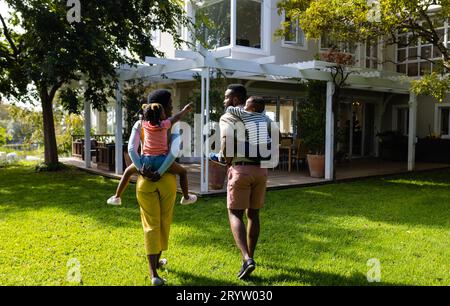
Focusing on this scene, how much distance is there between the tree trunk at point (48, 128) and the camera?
40.8 ft

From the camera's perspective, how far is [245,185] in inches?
154

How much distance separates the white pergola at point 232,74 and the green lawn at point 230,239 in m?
1.83

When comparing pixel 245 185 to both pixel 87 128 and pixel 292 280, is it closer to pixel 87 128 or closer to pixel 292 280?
pixel 292 280

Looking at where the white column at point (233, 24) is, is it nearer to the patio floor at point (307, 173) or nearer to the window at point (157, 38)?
the patio floor at point (307, 173)

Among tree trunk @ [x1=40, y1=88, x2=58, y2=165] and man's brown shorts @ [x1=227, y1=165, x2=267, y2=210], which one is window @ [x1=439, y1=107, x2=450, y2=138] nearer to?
tree trunk @ [x1=40, y1=88, x2=58, y2=165]

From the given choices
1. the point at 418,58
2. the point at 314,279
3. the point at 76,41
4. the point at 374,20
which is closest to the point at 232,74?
the point at 374,20

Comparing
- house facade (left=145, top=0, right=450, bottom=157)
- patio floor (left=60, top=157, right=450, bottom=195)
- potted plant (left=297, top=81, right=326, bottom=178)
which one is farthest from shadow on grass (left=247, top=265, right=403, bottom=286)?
house facade (left=145, top=0, right=450, bottom=157)

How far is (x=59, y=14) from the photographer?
9.78m

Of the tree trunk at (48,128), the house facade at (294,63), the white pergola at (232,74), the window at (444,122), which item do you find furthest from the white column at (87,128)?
the window at (444,122)

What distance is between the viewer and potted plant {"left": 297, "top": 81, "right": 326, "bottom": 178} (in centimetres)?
1055

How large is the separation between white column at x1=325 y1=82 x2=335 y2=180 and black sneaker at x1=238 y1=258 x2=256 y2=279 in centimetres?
684
